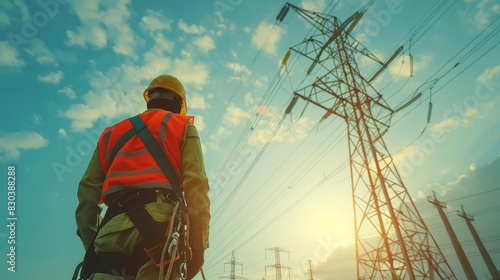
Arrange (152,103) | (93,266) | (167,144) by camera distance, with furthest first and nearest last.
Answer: (152,103) < (167,144) < (93,266)

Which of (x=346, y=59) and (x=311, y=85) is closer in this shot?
(x=311, y=85)

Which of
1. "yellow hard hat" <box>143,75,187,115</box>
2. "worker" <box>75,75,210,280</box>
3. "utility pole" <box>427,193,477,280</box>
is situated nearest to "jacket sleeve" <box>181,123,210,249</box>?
"worker" <box>75,75,210,280</box>

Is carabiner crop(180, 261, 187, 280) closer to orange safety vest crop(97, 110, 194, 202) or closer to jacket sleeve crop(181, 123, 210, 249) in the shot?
jacket sleeve crop(181, 123, 210, 249)

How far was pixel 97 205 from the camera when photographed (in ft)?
5.24

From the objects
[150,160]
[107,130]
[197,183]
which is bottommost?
[197,183]

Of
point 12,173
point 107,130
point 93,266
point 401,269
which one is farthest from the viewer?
point 401,269

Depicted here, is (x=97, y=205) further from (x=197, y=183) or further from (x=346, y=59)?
(x=346, y=59)

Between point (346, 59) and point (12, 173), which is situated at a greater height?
point (346, 59)

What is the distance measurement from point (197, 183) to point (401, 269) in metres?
7.35

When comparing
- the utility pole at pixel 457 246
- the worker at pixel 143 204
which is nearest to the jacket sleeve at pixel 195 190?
the worker at pixel 143 204

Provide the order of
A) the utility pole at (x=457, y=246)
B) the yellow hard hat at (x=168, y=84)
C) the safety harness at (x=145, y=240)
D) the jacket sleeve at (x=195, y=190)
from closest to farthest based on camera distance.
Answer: the safety harness at (x=145, y=240)
the jacket sleeve at (x=195, y=190)
the yellow hard hat at (x=168, y=84)
the utility pole at (x=457, y=246)

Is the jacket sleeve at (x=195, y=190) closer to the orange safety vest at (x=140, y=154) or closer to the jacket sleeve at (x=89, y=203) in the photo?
the orange safety vest at (x=140, y=154)

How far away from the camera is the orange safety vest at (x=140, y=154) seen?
145 cm

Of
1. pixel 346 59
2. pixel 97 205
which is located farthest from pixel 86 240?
pixel 346 59
